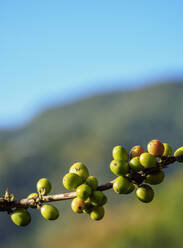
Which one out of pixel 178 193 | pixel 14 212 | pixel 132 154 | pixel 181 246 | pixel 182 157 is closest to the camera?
pixel 182 157

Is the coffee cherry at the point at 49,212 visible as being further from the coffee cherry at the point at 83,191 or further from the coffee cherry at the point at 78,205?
the coffee cherry at the point at 83,191

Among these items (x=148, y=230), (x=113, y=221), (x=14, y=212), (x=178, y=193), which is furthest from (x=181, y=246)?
(x=14, y=212)

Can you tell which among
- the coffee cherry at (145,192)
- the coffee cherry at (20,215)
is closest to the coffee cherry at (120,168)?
the coffee cherry at (145,192)

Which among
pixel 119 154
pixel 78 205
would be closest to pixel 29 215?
pixel 78 205

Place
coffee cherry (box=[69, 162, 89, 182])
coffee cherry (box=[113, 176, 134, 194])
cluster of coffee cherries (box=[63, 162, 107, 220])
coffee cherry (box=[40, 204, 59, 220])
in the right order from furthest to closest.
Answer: coffee cherry (box=[69, 162, 89, 182]) → coffee cherry (box=[40, 204, 59, 220]) → cluster of coffee cherries (box=[63, 162, 107, 220]) → coffee cherry (box=[113, 176, 134, 194])

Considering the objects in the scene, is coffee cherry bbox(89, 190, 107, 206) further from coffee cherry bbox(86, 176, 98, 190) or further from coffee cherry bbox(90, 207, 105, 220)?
coffee cherry bbox(90, 207, 105, 220)

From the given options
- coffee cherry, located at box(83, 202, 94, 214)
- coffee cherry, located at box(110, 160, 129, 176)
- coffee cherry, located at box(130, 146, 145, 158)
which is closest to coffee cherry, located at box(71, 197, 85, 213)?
coffee cherry, located at box(83, 202, 94, 214)

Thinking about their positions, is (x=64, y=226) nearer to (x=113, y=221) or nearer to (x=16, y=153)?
(x=16, y=153)

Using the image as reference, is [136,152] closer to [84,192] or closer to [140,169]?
[140,169]
